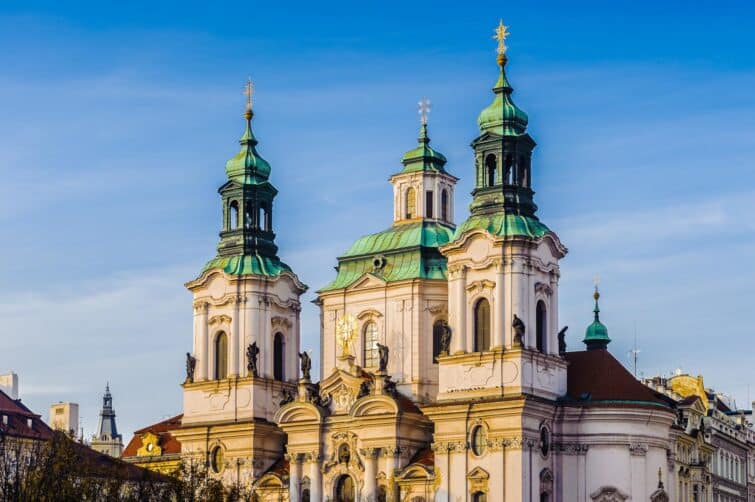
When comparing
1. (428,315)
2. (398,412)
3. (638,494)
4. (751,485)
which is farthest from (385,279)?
(751,485)

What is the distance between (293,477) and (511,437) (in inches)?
517

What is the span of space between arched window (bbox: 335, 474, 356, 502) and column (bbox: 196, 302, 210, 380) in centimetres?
1029

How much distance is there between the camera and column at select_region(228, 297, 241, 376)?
3546 inches

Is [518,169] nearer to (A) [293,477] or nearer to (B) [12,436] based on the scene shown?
(A) [293,477]

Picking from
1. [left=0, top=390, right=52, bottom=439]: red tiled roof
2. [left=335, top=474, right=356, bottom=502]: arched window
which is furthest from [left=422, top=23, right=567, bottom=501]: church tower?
[left=0, top=390, right=52, bottom=439]: red tiled roof

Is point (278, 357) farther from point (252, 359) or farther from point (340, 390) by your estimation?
point (340, 390)

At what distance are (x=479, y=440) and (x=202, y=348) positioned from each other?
18.3 meters

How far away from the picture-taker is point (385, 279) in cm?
8862

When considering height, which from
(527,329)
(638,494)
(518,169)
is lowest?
(638,494)

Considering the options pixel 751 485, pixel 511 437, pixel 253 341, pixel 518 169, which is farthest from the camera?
pixel 751 485

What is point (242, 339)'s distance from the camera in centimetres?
9031

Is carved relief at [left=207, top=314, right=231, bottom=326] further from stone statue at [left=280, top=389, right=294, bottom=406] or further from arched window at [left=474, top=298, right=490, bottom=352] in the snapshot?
arched window at [left=474, top=298, right=490, bottom=352]

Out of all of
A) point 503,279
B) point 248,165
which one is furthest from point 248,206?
point 503,279

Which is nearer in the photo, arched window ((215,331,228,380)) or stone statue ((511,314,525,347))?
stone statue ((511,314,525,347))
